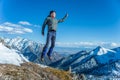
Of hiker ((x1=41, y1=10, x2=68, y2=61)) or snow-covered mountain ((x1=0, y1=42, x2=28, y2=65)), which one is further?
snow-covered mountain ((x1=0, y1=42, x2=28, y2=65))

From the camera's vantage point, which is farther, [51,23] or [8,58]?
[8,58]

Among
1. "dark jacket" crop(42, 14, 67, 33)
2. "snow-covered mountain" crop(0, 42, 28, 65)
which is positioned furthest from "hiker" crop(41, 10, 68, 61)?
"snow-covered mountain" crop(0, 42, 28, 65)

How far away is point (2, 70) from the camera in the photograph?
1511 centimetres

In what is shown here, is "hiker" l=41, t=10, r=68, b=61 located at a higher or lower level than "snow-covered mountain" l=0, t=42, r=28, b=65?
higher

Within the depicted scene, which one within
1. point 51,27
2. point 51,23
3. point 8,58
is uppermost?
point 51,23

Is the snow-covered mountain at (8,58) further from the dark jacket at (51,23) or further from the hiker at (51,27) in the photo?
the dark jacket at (51,23)

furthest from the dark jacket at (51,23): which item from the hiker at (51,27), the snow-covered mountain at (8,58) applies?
the snow-covered mountain at (8,58)

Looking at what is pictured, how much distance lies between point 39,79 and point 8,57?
307 centimetres

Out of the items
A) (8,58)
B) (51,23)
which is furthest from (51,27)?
(8,58)

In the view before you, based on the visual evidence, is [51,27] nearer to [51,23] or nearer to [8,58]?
[51,23]

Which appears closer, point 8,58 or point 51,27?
point 51,27

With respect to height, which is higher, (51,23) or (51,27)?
(51,23)

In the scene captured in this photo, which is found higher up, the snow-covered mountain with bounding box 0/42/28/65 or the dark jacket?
the dark jacket

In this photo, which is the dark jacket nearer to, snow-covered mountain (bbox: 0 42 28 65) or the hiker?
the hiker
